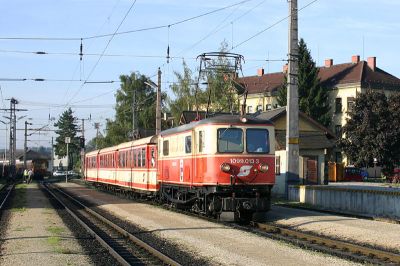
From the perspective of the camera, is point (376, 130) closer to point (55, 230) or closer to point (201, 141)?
point (201, 141)

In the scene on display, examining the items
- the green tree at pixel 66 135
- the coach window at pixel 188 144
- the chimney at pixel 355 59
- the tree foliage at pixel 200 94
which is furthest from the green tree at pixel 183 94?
the green tree at pixel 66 135

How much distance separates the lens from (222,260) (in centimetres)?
1100

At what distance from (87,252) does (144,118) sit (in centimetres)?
6882

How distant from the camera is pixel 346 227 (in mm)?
15578

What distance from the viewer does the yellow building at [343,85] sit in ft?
222

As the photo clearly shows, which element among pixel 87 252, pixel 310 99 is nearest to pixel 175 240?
pixel 87 252

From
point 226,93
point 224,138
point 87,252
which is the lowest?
point 87,252

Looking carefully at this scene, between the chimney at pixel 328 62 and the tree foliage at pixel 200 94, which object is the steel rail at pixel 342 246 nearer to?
the tree foliage at pixel 200 94

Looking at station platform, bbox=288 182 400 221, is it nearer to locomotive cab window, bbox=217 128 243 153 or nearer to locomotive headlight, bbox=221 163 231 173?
locomotive cab window, bbox=217 128 243 153

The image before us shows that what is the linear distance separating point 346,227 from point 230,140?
4.19m

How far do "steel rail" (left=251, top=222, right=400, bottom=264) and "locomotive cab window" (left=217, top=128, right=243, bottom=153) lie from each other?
2.46 metres

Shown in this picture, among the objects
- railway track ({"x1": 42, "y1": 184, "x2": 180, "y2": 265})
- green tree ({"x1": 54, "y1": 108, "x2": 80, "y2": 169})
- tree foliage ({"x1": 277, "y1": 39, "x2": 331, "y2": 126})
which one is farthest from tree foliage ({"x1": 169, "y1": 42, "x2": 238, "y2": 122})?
green tree ({"x1": 54, "y1": 108, "x2": 80, "y2": 169})

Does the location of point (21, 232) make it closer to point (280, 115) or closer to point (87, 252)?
point (87, 252)

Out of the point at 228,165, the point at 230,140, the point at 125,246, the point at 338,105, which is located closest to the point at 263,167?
the point at 228,165
